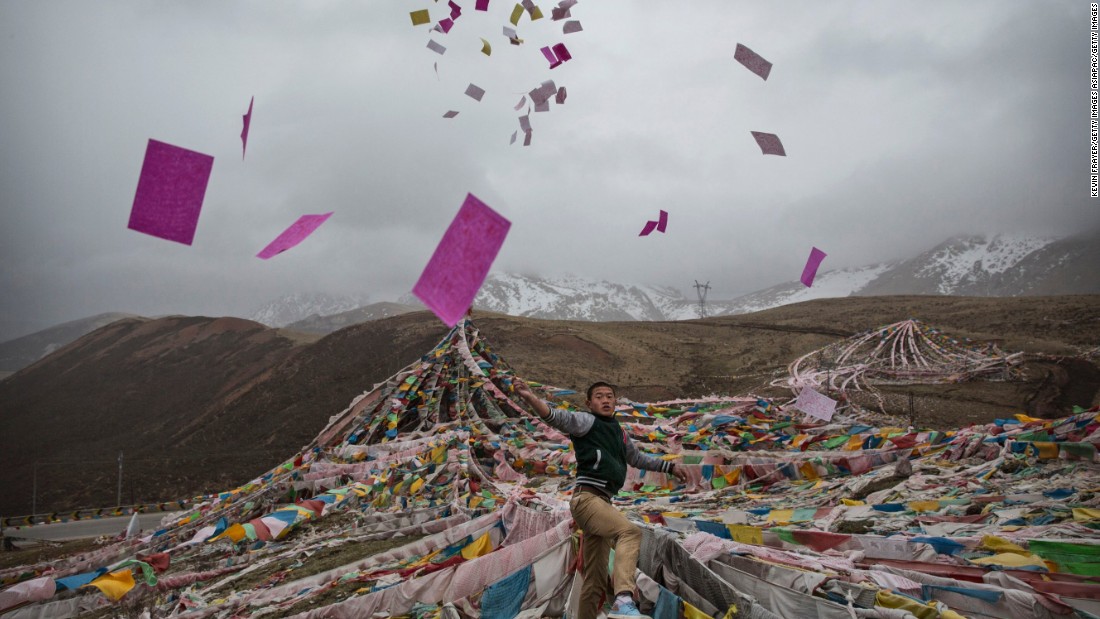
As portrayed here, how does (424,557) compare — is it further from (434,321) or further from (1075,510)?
(434,321)

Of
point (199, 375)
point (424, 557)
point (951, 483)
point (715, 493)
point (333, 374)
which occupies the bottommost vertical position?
point (199, 375)

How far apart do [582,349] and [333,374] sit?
13493 millimetres

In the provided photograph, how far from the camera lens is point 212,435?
28547 millimetres

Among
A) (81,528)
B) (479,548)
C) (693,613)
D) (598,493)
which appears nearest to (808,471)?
(479,548)

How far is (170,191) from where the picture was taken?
5.09 meters

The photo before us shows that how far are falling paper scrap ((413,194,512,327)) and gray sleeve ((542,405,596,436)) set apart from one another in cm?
117

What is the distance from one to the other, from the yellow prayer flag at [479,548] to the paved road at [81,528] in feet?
39.3

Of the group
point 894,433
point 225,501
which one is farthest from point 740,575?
point 225,501

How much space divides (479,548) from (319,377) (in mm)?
30454

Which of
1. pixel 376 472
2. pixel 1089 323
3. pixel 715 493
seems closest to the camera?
pixel 715 493

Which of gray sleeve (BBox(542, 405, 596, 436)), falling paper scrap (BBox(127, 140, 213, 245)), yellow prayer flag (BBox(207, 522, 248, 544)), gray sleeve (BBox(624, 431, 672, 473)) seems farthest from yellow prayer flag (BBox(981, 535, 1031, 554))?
yellow prayer flag (BBox(207, 522, 248, 544))

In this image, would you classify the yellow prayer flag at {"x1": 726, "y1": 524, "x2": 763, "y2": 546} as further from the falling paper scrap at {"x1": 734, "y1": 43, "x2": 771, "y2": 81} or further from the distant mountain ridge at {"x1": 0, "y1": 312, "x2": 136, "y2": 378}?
the distant mountain ridge at {"x1": 0, "y1": 312, "x2": 136, "y2": 378}

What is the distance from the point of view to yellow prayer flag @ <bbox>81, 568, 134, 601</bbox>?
20.2ft

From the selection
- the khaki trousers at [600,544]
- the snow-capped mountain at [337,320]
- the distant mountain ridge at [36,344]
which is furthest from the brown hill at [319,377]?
the distant mountain ridge at [36,344]
